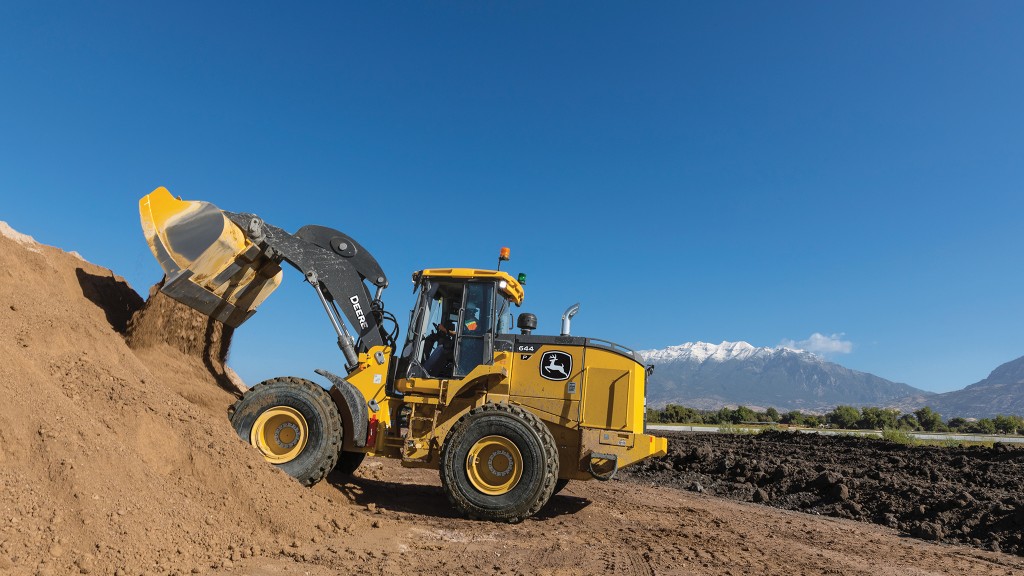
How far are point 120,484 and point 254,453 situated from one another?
160 cm

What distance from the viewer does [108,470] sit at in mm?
4504

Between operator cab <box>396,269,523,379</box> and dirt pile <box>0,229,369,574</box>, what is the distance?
2.23 meters

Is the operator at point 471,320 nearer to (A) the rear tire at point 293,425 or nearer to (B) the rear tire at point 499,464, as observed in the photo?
Result: (B) the rear tire at point 499,464

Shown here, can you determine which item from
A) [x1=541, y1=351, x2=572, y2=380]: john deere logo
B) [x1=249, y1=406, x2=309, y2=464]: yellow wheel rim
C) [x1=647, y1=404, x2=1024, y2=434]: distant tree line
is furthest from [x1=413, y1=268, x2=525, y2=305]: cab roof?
[x1=647, y1=404, x2=1024, y2=434]: distant tree line

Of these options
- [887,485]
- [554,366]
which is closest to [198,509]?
[554,366]

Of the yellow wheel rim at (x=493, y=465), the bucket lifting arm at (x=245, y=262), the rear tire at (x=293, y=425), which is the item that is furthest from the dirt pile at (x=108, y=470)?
the yellow wheel rim at (x=493, y=465)

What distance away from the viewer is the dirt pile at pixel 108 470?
3941 mm

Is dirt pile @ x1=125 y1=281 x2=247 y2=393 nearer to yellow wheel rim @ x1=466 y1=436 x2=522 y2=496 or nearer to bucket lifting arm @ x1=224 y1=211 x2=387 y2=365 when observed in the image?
bucket lifting arm @ x1=224 y1=211 x2=387 y2=365

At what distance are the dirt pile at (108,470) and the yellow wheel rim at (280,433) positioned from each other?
3.33 ft

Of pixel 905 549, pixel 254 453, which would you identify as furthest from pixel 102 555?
pixel 905 549

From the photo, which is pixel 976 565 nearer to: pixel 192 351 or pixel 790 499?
pixel 790 499

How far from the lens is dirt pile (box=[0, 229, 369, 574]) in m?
3.94

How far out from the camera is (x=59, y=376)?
5.46 m

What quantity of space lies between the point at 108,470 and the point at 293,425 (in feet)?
9.59
